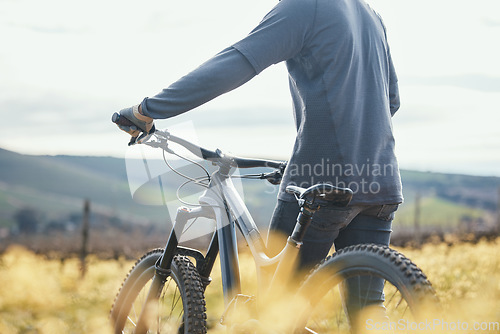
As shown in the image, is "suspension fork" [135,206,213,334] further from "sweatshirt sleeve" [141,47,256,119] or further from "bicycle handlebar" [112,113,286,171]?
"sweatshirt sleeve" [141,47,256,119]

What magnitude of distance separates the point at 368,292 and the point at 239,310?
0.62 meters

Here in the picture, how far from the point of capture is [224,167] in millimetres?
2855

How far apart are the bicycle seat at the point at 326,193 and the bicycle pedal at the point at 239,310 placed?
0.64 metres

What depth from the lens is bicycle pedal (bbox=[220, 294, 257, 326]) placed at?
2652 mm

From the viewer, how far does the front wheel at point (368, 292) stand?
6.26 ft

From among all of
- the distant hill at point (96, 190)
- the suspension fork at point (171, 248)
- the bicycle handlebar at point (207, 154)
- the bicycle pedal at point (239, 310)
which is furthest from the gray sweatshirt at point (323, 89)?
the distant hill at point (96, 190)

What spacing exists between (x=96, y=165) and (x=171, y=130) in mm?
84591

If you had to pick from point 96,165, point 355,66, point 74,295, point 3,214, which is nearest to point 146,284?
point 355,66

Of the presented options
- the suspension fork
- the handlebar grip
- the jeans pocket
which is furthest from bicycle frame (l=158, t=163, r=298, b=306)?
the handlebar grip

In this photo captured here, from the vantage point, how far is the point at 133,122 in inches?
102

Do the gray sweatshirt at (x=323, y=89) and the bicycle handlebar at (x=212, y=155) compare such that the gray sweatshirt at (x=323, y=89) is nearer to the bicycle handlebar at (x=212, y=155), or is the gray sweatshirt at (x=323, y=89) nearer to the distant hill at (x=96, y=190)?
the bicycle handlebar at (x=212, y=155)

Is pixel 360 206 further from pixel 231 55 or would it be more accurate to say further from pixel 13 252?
pixel 13 252

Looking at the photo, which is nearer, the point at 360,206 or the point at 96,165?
the point at 360,206

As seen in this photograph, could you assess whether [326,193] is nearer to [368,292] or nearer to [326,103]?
[326,103]
